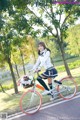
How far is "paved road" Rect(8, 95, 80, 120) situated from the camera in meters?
6.11

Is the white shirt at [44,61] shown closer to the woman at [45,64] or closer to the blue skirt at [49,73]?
the woman at [45,64]

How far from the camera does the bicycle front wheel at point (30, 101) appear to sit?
6.90 m

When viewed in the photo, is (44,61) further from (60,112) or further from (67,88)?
(60,112)

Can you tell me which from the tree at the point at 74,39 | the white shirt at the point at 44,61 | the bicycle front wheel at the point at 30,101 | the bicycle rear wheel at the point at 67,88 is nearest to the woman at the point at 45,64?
the white shirt at the point at 44,61

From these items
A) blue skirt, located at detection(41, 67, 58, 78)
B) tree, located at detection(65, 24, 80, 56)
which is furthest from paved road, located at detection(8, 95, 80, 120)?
tree, located at detection(65, 24, 80, 56)

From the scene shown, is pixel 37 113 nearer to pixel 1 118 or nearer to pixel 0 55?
pixel 1 118

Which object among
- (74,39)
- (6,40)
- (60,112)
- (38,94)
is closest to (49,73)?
(38,94)

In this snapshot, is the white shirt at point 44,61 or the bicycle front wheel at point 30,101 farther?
the white shirt at point 44,61

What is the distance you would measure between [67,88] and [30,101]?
4.43ft

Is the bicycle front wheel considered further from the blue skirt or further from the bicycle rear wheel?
the bicycle rear wheel

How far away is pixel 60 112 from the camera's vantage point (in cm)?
654

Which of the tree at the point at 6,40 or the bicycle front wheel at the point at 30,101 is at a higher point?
the tree at the point at 6,40

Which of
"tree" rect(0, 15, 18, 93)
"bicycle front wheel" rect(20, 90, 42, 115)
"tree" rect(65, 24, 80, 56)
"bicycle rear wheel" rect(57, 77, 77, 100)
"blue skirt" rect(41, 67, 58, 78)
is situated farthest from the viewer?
"tree" rect(65, 24, 80, 56)

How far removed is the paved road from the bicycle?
243mm
